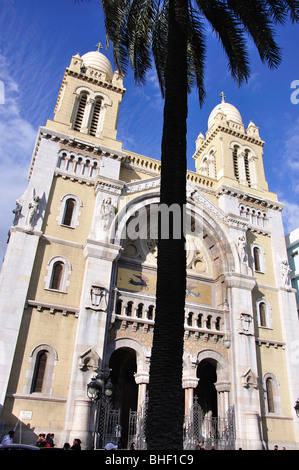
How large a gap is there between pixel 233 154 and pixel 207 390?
1607 centimetres

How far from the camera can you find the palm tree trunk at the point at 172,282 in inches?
265

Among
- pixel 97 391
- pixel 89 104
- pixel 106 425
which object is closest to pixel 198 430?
pixel 106 425

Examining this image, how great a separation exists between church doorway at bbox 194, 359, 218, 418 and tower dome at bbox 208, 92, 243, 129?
60.3 feet

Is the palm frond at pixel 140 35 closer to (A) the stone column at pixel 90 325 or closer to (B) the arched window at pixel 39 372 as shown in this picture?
(A) the stone column at pixel 90 325

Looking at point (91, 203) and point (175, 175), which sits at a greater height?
point (91, 203)

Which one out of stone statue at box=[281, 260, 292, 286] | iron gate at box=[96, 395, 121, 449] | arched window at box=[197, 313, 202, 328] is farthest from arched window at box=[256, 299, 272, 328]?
iron gate at box=[96, 395, 121, 449]

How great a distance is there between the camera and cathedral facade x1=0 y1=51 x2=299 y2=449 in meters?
16.1

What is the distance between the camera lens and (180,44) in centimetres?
999

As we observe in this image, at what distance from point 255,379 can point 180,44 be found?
15.9m

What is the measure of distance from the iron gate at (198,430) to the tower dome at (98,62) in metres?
21.0

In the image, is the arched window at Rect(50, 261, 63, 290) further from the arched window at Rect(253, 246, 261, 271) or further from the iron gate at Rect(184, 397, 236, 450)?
the arched window at Rect(253, 246, 261, 271)
